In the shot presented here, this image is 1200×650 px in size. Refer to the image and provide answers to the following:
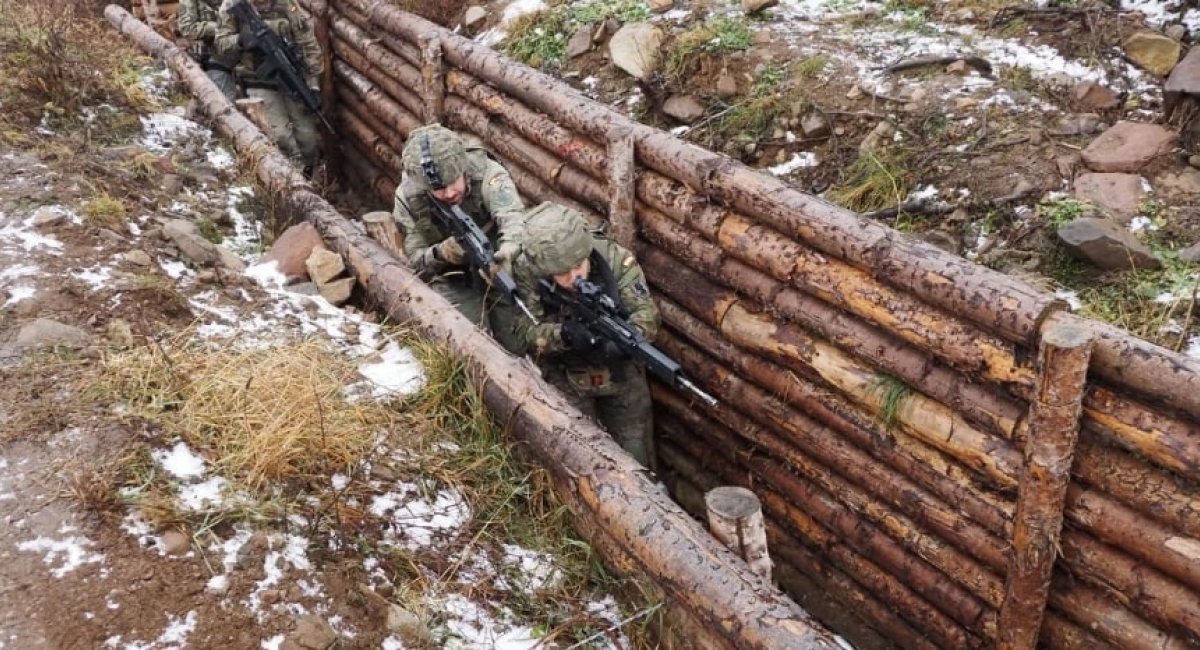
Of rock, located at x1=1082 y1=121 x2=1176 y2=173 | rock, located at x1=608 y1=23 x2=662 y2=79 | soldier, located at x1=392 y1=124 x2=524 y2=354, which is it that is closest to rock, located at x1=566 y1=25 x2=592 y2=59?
rock, located at x1=608 y1=23 x2=662 y2=79

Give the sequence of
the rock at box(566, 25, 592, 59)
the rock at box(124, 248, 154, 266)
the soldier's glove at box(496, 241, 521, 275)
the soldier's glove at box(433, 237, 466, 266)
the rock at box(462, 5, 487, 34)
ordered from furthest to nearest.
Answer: the rock at box(462, 5, 487, 34), the rock at box(566, 25, 592, 59), the soldier's glove at box(433, 237, 466, 266), the soldier's glove at box(496, 241, 521, 275), the rock at box(124, 248, 154, 266)

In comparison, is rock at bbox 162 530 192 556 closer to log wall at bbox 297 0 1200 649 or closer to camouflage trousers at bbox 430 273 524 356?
camouflage trousers at bbox 430 273 524 356

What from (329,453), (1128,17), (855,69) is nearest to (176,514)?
(329,453)

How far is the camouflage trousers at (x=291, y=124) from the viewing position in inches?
332

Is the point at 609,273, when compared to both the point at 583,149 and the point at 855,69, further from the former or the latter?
the point at 855,69

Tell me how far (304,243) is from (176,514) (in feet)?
8.83

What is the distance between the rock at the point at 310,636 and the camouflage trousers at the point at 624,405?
2.29 meters

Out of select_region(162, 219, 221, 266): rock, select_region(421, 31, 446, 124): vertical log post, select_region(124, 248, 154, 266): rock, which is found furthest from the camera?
select_region(421, 31, 446, 124): vertical log post

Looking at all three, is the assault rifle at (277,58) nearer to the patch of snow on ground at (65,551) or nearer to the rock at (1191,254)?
the patch of snow on ground at (65,551)

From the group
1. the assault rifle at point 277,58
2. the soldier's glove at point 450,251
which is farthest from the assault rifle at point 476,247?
the assault rifle at point 277,58

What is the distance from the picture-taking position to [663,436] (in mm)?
5555

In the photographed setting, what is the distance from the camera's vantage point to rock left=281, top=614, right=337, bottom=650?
291 cm

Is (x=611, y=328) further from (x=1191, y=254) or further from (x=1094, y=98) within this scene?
(x=1094, y=98)

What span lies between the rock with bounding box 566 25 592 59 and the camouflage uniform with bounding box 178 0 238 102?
327 cm
